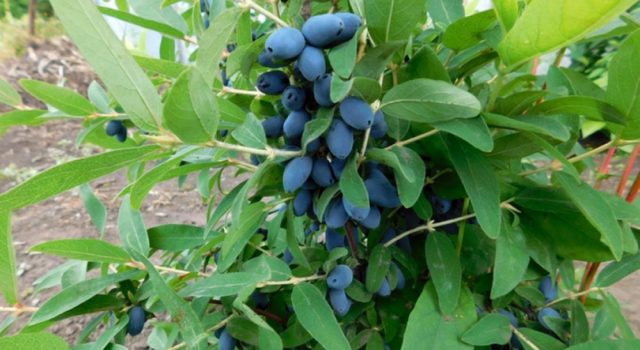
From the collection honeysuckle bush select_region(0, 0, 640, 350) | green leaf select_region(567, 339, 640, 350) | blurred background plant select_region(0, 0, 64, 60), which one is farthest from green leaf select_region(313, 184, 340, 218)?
blurred background plant select_region(0, 0, 64, 60)

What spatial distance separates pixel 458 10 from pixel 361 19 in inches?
6.6

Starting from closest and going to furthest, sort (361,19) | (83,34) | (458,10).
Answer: (83,34), (361,19), (458,10)

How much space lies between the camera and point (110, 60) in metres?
0.32

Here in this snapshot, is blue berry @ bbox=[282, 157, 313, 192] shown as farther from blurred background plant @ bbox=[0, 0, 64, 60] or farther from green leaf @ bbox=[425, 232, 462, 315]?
blurred background plant @ bbox=[0, 0, 64, 60]

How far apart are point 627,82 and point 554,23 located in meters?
0.14

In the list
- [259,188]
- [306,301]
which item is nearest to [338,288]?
[306,301]

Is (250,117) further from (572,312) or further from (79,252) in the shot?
(572,312)

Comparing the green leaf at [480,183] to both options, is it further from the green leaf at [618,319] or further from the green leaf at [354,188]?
the green leaf at [618,319]

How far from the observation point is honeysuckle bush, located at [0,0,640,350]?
367 millimetres

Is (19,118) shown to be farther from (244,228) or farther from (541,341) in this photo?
(541,341)

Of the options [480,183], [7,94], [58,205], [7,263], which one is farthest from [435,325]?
[58,205]

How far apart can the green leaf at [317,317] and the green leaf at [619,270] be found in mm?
387

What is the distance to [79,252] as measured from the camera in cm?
56

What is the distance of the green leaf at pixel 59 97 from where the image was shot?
0.60 meters
